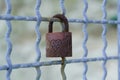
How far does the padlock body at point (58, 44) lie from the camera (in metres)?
1.09

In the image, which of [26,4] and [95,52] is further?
[26,4]

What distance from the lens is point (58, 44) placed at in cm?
109

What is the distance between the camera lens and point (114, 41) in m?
3.93

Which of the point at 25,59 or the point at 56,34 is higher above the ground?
the point at 56,34

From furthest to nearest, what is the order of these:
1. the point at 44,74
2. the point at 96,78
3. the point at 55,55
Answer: the point at 44,74 → the point at 96,78 → the point at 55,55

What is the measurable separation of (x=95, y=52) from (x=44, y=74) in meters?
0.67

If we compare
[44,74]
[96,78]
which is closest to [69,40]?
[96,78]

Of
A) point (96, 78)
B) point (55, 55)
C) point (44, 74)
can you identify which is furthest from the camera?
point (44, 74)

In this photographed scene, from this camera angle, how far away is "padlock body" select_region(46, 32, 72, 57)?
109 centimetres

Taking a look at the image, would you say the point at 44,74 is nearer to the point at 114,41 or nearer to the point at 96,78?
the point at 96,78

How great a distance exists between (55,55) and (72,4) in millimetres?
3002

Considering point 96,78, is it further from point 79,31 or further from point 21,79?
point 21,79

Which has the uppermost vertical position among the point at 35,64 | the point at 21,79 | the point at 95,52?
the point at 35,64

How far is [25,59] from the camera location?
4.29m
